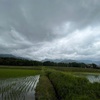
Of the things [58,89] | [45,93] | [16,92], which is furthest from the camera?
[16,92]

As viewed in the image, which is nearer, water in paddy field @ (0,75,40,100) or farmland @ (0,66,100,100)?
farmland @ (0,66,100,100)

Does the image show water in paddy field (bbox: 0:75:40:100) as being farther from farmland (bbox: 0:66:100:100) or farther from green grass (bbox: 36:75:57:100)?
green grass (bbox: 36:75:57:100)

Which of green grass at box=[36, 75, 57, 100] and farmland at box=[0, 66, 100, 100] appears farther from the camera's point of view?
green grass at box=[36, 75, 57, 100]

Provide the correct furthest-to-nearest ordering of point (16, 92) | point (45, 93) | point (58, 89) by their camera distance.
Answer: point (16, 92) < point (45, 93) < point (58, 89)

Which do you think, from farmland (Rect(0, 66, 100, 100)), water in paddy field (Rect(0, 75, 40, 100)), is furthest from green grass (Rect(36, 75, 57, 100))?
water in paddy field (Rect(0, 75, 40, 100))

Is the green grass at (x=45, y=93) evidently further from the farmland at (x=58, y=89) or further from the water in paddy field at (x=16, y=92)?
the water in paddy field at (x=16, y=92)

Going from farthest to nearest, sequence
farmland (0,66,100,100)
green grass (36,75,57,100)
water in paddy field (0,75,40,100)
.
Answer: water in paddy field (0,75,40,100) → green grass (36,75,57,100) → farmland (0,66,100,100)

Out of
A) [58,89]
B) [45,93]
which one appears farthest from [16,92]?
[58,89]

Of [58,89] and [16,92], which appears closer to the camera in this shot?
[58,89]

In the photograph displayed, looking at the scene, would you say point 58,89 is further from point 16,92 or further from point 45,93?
point 16,92

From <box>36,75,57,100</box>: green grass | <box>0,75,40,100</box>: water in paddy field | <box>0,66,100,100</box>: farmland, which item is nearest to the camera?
<box>0,66,100,100</box>: farmland

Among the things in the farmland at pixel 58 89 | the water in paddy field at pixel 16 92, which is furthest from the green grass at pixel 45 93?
the water in paddy field at pixel 16 92

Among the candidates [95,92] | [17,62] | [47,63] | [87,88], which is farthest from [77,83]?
[47,63]

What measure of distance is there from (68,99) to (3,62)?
90.7 meters
